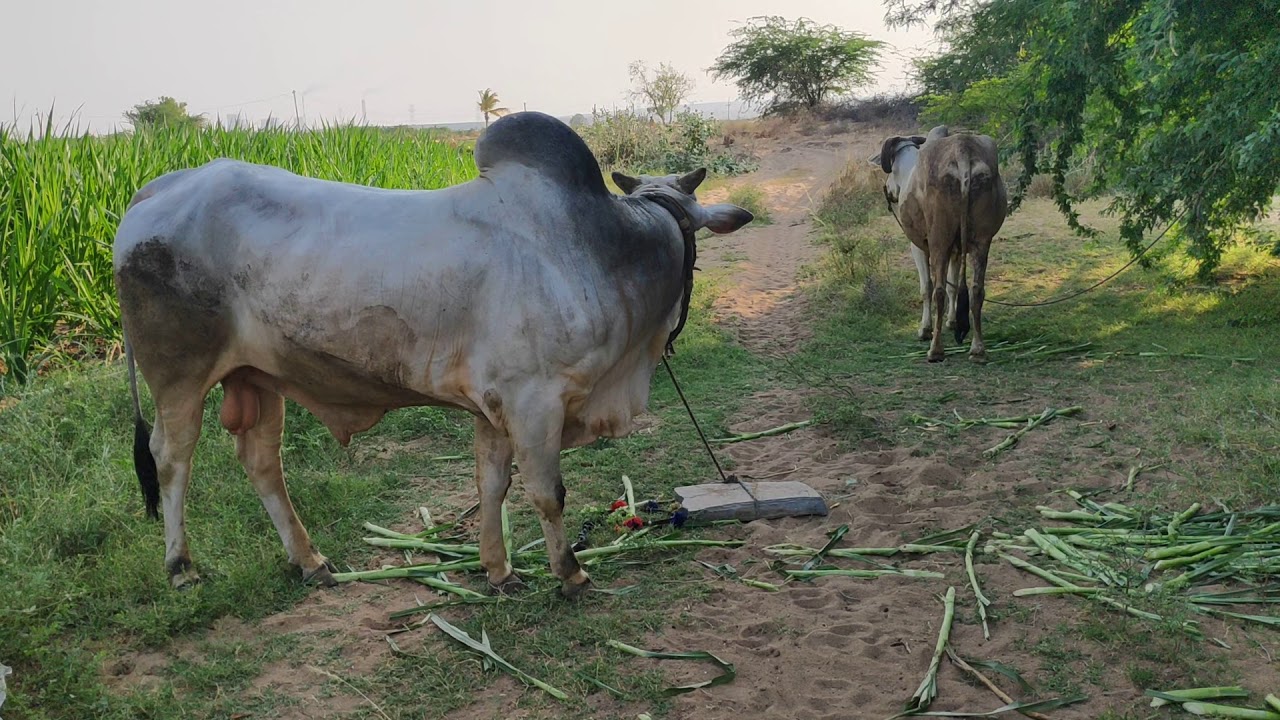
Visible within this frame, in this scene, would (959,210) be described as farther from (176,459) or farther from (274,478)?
(176,459)

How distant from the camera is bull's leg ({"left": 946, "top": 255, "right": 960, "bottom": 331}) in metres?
7.89

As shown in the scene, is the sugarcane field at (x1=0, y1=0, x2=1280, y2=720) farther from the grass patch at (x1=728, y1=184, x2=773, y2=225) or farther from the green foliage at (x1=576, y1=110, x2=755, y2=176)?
the green foliage at (x1=576, y1=110, x2=755, y2=176)

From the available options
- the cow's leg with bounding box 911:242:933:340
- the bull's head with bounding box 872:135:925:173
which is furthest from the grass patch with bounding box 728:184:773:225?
the cow's leg with bounding box 911:242:933:340

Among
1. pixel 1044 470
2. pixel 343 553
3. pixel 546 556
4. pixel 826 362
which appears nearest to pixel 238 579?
pixel 343 553

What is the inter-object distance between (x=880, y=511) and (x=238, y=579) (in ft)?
9.05

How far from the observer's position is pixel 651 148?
21578mm

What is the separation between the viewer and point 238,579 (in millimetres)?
3875

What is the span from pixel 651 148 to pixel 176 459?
730 inches

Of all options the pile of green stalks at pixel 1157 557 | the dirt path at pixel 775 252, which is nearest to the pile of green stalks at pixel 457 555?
the pile of green stalks at pixel 1157 557

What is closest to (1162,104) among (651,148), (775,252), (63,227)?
(775,252)

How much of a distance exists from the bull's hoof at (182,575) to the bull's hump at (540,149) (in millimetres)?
1926

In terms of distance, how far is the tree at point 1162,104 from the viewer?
19.9 feet

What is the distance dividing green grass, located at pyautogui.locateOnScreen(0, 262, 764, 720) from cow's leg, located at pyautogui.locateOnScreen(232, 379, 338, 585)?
0.10 metres

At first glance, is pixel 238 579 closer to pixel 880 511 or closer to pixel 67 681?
pixel 67 681
